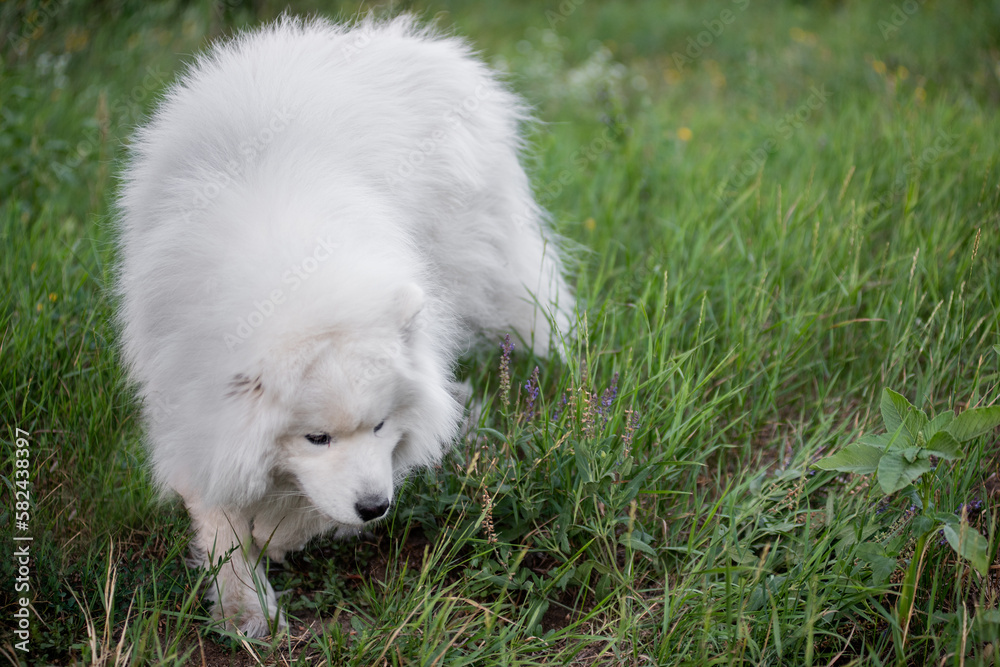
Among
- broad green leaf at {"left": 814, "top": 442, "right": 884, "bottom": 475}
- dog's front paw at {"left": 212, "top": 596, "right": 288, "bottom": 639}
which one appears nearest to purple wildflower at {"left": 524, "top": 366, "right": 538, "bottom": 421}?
broad green leaf at {"left": 814, "top": 442, "right": 884, "bottom": 475}

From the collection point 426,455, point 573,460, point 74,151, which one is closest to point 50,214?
point 74,151

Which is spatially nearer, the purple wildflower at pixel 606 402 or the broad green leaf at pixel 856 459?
the broad green leaf at pixel 856 459

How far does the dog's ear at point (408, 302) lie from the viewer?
2.02 m

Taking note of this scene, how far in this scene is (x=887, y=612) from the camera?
2141mm

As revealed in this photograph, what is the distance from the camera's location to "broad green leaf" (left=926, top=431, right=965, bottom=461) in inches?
79.7

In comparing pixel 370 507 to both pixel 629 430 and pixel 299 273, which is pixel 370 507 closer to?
pixel 299 273

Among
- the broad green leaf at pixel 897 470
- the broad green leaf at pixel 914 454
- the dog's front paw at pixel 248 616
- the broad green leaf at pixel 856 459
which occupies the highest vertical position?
the broad green leaf at pixel 914 454

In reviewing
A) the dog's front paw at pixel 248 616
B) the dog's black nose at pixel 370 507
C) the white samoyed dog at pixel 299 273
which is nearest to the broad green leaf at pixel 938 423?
the white samoyed dog at pixel 299 273

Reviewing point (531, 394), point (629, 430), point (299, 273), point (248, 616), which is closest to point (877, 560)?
point (629, 430)

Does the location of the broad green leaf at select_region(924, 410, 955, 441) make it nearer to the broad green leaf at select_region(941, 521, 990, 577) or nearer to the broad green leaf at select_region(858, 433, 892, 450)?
the broad green leaf at select_region(858, 433, 892, 450)

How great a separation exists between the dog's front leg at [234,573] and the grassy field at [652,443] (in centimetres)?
9

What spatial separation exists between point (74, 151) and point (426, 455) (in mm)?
3606

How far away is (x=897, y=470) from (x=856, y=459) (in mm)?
124

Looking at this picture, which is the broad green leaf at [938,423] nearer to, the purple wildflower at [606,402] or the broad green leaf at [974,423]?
the broad green leaf at [974,423]
